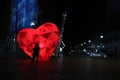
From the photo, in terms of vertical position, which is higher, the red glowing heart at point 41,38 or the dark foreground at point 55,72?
the red glowing heart at point 41,38

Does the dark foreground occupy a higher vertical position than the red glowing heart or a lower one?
lower

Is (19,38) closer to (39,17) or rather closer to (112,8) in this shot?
(39,17)

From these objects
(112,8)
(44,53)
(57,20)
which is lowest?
(44,53)

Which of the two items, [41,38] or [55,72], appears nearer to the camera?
[55,72]

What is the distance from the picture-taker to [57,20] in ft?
223

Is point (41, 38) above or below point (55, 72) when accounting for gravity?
above

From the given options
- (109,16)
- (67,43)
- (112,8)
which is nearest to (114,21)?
(109,16)

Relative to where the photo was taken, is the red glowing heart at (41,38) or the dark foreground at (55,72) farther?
the red glowing heart at (41,38)

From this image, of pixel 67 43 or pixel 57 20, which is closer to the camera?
pixel 57 20

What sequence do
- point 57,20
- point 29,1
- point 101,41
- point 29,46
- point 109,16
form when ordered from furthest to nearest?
point 101,41 < point 109,16 < point 29,1 < point 57,20 < point 29,46

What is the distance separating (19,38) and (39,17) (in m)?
34.3

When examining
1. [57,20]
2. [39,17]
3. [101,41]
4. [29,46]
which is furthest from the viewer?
[101,41]

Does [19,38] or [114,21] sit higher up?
[114,21]

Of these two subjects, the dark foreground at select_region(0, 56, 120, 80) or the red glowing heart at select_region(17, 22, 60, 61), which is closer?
the dark foreground at select_region(0, 56, 120, 80)
